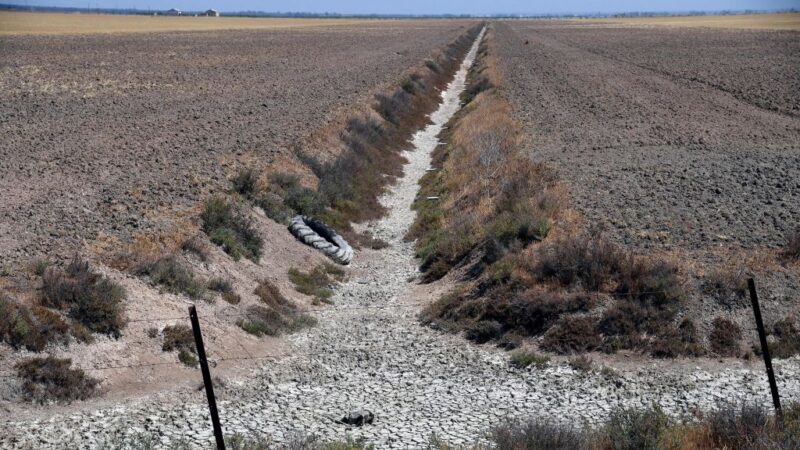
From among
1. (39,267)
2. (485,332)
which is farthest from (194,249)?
(485,332)

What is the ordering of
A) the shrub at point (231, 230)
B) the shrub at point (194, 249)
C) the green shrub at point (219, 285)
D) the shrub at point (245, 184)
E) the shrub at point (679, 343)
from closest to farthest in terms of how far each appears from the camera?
the shrub at point (679, 343)
the green shrub at point (219, 285)
the shrub at point (194, 249)
the shrub at point (231, 230)
the shrub at point (245, 184)

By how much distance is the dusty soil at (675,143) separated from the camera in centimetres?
1881

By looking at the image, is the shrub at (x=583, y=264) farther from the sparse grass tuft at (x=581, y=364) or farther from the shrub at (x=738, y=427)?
the shrub at (x=738, y=427)

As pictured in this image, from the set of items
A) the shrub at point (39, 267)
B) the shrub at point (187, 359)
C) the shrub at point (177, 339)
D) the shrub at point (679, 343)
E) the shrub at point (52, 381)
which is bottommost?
the shrub at point (679, 343)

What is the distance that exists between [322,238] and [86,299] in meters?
8.18

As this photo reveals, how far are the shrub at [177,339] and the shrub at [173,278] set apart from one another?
1497 millimetres

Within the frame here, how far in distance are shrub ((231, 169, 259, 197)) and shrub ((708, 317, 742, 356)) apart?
453 inches

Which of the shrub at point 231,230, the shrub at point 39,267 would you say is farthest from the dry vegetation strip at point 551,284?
the shrub at point 39,267

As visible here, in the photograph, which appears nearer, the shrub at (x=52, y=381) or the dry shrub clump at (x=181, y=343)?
the shrub at (x=52, y=381)

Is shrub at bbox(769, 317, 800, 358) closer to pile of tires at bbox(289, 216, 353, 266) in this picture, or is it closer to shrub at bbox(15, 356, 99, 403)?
pile of tires at bbox(289, 216, 353, 266)

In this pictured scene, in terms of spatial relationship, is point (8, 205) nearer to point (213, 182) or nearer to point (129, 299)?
point (213, 182)

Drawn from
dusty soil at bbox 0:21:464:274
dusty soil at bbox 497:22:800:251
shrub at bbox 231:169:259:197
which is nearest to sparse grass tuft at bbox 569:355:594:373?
dusty soil at bbox 497:22:800:251

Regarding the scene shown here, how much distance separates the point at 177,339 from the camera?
13.4 m

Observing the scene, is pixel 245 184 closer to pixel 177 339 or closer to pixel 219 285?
pixel 219 285
